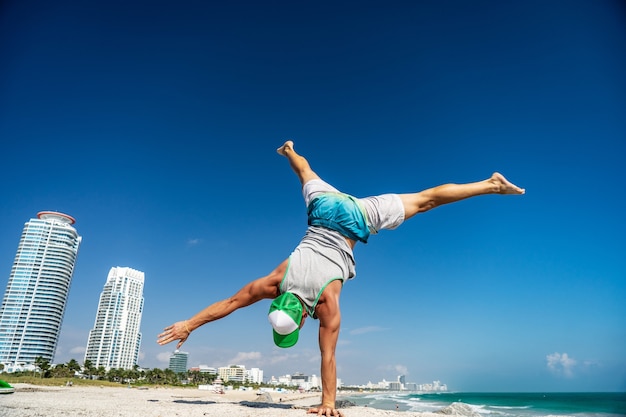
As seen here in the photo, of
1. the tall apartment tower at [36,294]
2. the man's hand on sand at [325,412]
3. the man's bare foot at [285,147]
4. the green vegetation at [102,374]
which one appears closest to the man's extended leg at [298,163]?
the man's bare foot at [285,147]

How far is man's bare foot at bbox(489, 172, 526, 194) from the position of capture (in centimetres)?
494

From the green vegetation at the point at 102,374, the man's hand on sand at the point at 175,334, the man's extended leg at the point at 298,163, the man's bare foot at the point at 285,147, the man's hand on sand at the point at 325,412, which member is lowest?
the green vegetation at the point at 102,374

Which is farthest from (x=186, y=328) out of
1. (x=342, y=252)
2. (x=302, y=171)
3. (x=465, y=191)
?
(x=465, y=191)

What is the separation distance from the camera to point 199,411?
3545 millimetres

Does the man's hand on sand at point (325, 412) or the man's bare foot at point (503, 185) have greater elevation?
the man's bare foot at point (503, 185)

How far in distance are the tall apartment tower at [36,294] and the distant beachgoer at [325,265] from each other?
89.3m

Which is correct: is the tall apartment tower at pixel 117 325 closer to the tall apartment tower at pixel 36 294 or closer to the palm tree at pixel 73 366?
the tall apartment tower at pixel 36 294

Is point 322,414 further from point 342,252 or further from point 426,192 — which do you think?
point 426,192

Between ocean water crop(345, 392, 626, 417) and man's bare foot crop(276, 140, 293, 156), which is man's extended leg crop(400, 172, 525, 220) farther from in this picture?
ocean water crop(345, 392, 626, 417)

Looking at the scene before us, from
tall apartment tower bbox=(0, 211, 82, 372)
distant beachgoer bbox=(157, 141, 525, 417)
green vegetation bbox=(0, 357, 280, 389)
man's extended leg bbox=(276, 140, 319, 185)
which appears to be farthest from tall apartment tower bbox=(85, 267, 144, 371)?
distant beachgoer bbox=(157, 141, 525, 417)

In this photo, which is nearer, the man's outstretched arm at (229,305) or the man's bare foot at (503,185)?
the man's outstretched arm at (229,305)

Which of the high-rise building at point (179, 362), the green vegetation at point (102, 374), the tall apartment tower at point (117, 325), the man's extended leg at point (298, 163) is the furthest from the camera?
the high-rise building at point (179, 362)

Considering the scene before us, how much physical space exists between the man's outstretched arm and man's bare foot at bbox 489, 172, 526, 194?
2.98 metres

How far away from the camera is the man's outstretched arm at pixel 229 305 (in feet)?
13.7
